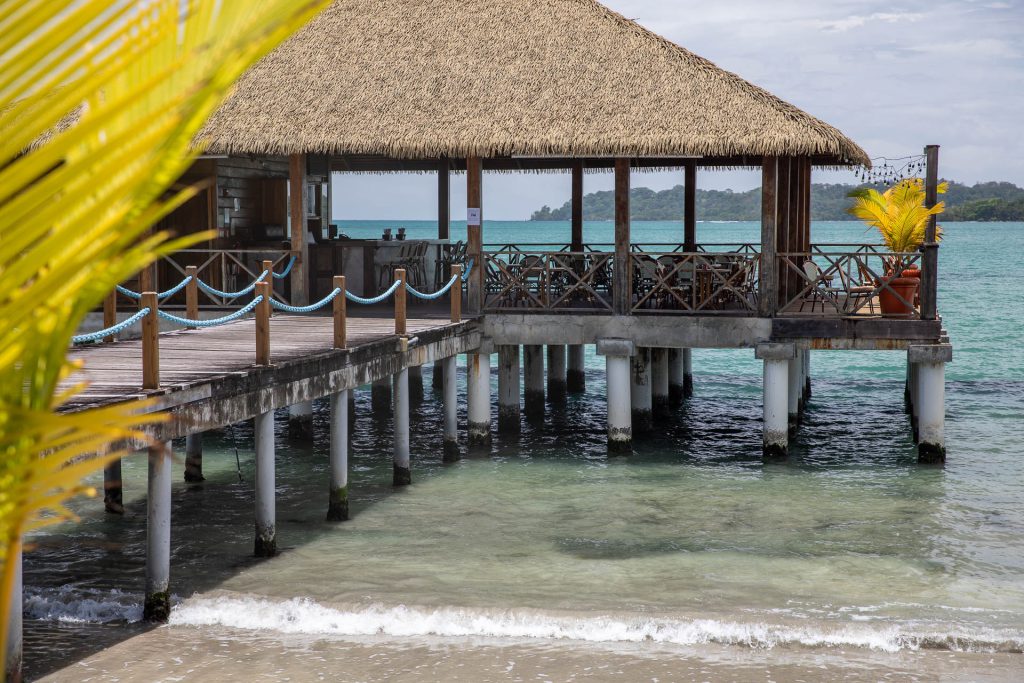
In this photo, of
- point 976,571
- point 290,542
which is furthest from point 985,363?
point 290,542

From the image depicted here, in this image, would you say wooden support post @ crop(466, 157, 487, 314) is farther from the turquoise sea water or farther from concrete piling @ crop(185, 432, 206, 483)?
concrete piling @ crop(185, 432, 206, 483)

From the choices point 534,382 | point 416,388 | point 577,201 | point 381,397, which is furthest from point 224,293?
point 416,388

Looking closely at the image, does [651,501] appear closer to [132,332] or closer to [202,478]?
[202,478]

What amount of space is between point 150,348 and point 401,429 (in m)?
6.16

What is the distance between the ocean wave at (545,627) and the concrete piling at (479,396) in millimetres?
6682

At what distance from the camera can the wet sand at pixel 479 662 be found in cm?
826

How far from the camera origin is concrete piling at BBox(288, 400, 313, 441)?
57.1 ft

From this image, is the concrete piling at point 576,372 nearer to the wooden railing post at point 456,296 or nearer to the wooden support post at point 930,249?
the wooden railing post at point 456,296

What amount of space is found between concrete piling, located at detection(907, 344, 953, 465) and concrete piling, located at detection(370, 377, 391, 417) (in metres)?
9.18

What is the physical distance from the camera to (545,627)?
30.5 feet

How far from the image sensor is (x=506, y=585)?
34.2 ft

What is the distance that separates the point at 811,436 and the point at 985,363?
64.0ft

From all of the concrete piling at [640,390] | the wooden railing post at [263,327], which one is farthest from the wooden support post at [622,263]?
the wooden railing post at [263,327]

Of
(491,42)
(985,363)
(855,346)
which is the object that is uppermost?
(491,42)
